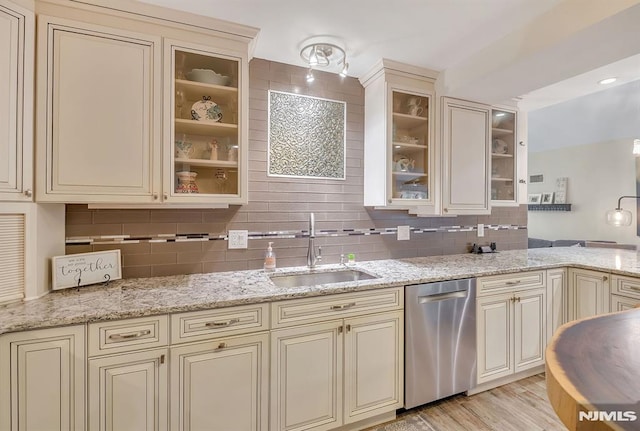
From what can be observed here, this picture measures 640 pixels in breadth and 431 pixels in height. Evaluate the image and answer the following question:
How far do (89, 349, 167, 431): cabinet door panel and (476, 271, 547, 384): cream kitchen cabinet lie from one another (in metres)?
1.97

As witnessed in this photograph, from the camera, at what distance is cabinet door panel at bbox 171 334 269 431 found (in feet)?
4.69

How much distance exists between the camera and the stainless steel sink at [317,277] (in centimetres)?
210

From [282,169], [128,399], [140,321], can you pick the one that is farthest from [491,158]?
[128,399]

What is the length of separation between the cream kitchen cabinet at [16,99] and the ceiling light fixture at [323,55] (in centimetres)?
143

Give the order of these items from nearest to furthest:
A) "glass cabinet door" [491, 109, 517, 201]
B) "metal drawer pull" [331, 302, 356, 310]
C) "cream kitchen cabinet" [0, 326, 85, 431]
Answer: "cream kitchen cabinet" [0, 326, 85, 431]
"metal drawer pull" [331, 302, 356, 310]
"glass cabinet door" [491, 109, 517, 201]

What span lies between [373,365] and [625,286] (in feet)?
6.26

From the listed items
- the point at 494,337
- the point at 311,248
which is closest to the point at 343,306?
the point at 311,248

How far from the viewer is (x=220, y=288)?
169cm

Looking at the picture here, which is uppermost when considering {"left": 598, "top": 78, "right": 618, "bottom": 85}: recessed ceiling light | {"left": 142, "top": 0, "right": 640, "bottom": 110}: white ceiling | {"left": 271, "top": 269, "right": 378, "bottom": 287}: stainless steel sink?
{"left": 142, "top": 0, "right": 640, "bottom": 110}: white ceiling

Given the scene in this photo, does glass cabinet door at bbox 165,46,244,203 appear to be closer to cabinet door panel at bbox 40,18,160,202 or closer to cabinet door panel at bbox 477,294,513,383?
cabinet door panel at bbox 40,18,160,202

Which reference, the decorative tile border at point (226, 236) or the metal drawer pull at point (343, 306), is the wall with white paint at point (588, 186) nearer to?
the decorative tile border at point (226, 236)

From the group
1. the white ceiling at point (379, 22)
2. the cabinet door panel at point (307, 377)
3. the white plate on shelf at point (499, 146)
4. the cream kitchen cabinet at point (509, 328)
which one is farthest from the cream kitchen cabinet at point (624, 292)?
the cabinet door panel at point (307, 377)

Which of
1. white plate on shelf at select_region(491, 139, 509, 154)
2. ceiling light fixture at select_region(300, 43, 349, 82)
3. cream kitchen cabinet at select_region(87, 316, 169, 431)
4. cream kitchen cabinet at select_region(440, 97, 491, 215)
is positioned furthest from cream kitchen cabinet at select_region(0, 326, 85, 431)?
white plate on shelf at select_region(491, 139, 509, 154)

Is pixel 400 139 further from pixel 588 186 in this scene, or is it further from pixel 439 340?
pixel 588 186
